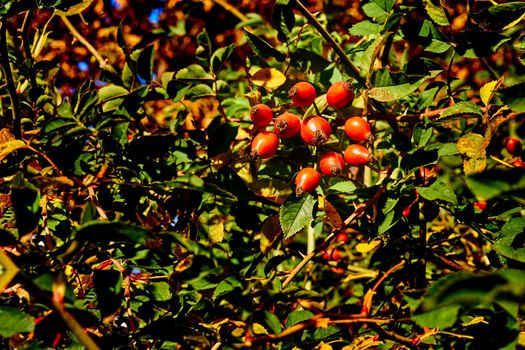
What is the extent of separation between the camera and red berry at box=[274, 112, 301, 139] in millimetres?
1032

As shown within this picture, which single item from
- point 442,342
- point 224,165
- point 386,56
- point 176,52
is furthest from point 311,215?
point 176,52

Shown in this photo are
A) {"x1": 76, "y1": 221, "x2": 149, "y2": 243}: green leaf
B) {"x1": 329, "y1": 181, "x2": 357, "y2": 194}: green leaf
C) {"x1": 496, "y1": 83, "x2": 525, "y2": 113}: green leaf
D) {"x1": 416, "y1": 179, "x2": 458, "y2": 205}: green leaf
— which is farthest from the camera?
{"x1": 329, "y1": 181, "x2": 357, "y2": 194}: green leaf

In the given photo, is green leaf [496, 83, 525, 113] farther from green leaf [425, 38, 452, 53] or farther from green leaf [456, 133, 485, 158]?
green leaf [425, 38, 452, 53]

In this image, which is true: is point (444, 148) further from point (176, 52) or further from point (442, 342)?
point (176, 52)

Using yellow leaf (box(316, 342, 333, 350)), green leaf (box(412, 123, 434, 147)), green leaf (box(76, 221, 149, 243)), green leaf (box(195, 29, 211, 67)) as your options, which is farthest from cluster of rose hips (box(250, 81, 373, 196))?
green leaf (box(76, 221, 149, 243))

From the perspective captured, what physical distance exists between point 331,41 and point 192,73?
0.36m

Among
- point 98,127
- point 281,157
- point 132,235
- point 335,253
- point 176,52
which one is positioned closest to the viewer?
point 132,235

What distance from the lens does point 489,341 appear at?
78 centimetres

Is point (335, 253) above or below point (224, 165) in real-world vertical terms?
below

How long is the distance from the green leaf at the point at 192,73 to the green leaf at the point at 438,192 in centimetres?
60

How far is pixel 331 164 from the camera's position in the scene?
1035mm

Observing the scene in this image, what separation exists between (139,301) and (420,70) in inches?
35.0

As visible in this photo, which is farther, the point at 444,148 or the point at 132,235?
the point at 444,148

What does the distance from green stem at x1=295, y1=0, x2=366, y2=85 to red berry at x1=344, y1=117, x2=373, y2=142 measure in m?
0.11
